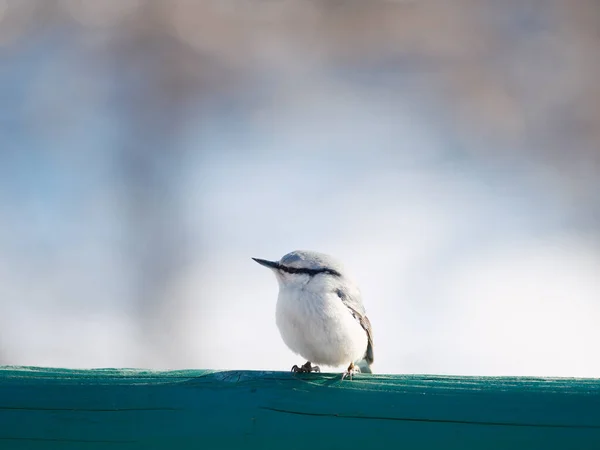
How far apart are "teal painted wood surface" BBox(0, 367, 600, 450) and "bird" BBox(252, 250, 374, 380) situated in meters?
0.61

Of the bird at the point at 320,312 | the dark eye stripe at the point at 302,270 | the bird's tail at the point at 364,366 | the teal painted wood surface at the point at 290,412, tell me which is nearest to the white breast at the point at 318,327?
the bird at the point at 320,312

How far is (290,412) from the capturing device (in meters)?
1.89

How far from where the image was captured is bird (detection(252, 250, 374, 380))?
2623 millimetres

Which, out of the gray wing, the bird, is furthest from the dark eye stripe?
the gray wing

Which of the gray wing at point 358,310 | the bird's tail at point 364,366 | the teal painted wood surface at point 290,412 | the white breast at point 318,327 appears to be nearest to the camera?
the teal painted wood surface at point 290,412

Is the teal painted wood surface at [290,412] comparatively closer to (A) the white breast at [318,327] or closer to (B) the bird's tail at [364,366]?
(A) the white breast at [318,327]

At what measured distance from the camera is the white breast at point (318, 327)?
8.59 feet

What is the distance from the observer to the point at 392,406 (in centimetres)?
186

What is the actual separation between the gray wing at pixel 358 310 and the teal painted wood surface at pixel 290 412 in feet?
2.51

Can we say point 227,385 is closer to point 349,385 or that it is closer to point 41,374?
point 349,385

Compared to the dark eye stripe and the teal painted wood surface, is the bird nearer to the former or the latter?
the dark eye stripe

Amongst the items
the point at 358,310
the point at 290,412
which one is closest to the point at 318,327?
the point at 358,310

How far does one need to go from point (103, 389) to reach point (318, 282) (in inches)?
39.5

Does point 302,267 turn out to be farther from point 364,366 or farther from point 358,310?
point 364,366
